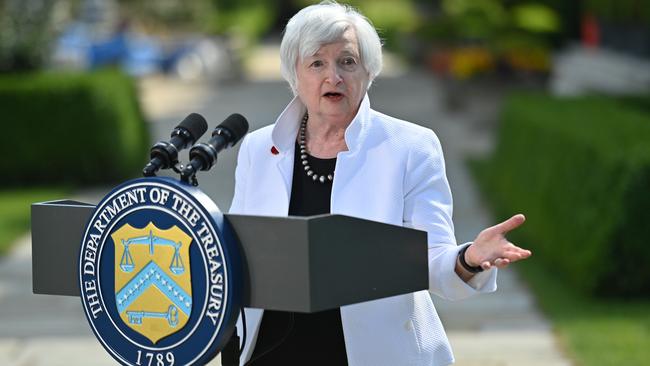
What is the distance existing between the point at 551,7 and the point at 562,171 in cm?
1601

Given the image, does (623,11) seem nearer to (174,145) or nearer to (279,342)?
(279,342)

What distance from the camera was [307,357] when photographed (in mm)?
3469

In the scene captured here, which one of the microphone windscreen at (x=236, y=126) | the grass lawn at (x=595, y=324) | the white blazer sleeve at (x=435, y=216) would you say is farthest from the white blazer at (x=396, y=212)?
the grass lawn at (x=595, y=324)

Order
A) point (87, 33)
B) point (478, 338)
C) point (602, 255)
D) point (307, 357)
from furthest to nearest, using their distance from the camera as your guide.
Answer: point (87, 33) → point (602, 255) → point (478, 338) → point (307, 357)

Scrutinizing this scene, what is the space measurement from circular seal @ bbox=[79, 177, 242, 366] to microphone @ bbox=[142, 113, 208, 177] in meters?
0.14

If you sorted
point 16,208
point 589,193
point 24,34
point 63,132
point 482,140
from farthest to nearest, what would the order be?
1. point 482,140
2. point 24,34
3. point 63,132
4. point 16,208
5. point 589,193

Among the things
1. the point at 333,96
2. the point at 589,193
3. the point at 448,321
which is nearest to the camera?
the point at 333,96

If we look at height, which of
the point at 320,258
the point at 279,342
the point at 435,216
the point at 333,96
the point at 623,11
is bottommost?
the point at 279,342

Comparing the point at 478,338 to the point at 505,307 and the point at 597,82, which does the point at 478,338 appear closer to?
the point at 505,307

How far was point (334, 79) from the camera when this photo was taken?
3.34 metres

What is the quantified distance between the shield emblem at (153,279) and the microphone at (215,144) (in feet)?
0.55

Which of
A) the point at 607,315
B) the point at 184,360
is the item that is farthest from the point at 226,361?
the point at 607,315

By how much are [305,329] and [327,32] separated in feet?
2.62

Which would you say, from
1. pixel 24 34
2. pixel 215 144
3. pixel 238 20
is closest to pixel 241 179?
pixel 215 144
